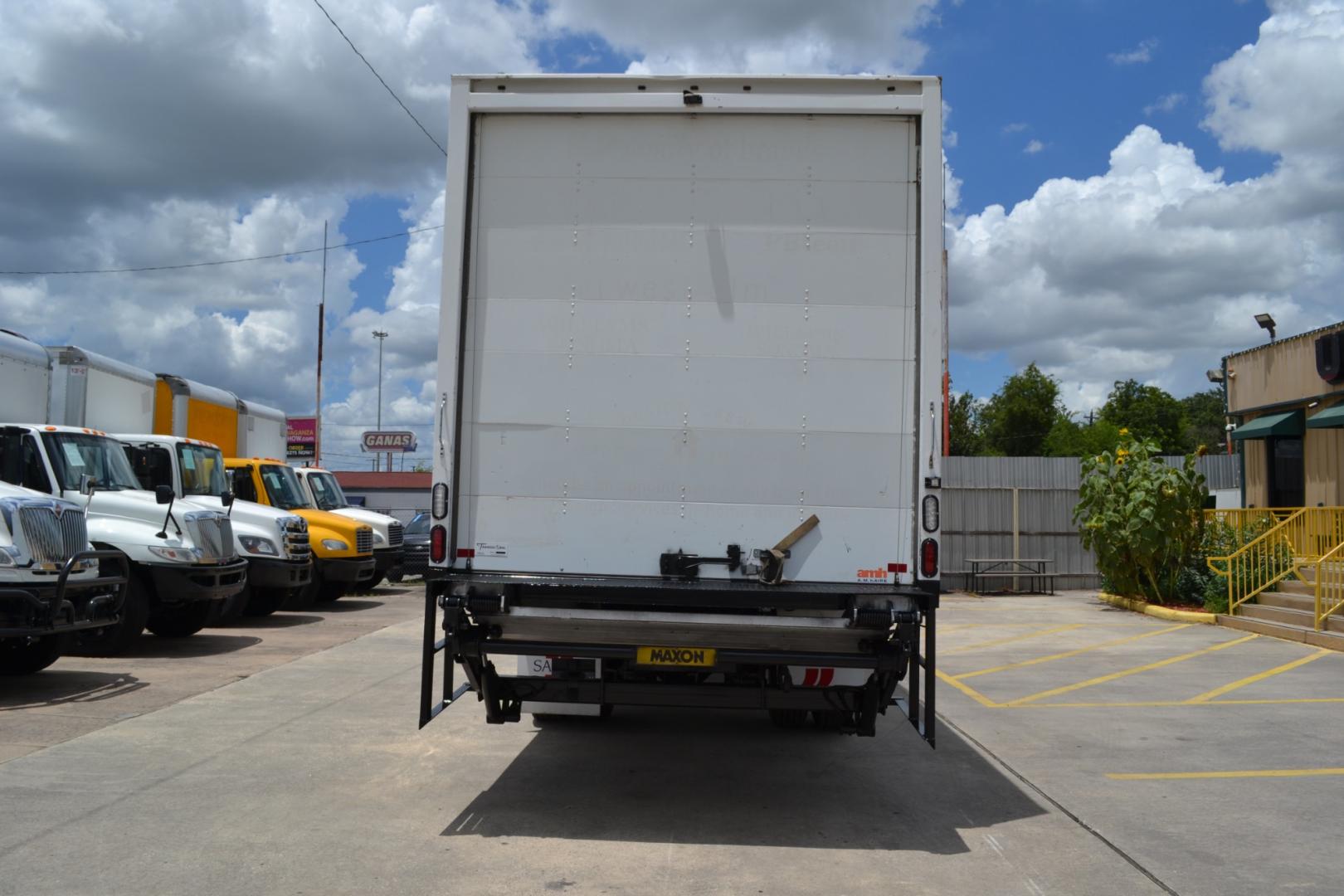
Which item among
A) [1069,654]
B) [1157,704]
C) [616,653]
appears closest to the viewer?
[616,653]

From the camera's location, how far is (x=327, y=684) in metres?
10.3

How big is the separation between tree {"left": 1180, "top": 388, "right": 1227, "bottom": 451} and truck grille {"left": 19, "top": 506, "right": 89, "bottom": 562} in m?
85.4

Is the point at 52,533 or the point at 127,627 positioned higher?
the point at 52,533

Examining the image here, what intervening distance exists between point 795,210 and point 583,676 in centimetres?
280

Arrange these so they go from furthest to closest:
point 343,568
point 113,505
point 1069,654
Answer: point 343,568 → point 1069,654 → point 113,505

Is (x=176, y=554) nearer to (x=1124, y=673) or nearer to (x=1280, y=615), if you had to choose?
(x=1124, y=673)

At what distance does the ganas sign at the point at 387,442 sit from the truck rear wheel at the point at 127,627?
62400mm

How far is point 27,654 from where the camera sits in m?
10.0

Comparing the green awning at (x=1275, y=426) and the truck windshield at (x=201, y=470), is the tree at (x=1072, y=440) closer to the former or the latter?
the green awning at (x=1275, y=426)

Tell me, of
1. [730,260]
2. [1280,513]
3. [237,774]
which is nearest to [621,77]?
[730,260]

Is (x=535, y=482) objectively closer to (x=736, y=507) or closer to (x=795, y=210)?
(x=736, y=507)

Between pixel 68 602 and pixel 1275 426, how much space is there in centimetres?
1879

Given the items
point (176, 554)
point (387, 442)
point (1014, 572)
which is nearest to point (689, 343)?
point (176, 554)

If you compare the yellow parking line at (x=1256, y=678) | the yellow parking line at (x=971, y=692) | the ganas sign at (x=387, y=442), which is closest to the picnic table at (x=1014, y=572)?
the yellow parking line at (x=1256, y=678)
